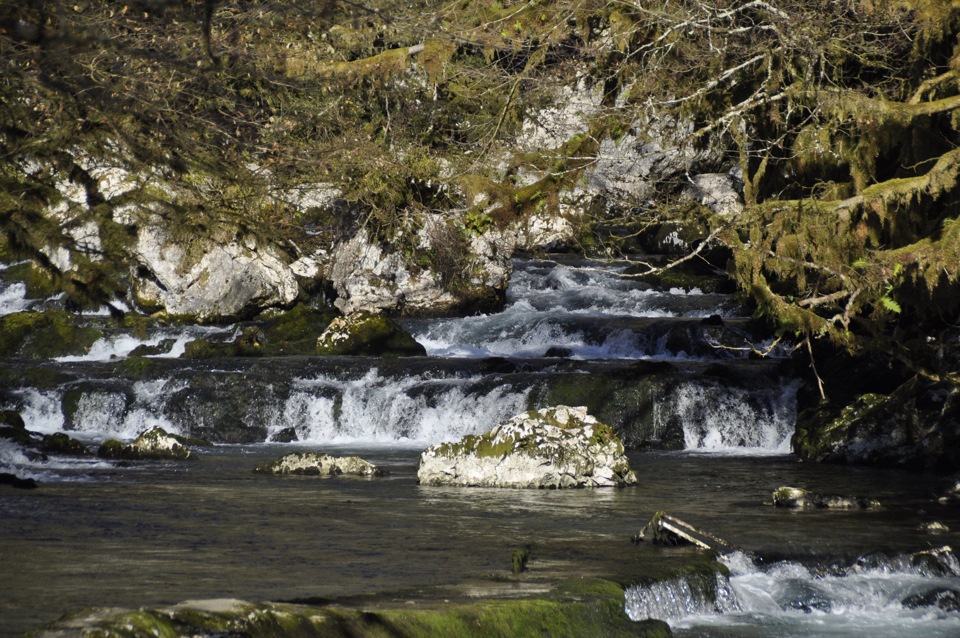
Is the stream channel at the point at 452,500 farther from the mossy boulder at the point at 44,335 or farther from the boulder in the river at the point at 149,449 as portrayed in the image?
the mossy boulder at the point at 44,335

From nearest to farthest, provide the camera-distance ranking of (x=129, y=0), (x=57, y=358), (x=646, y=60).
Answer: (x=129, y=0) < (x=646, y=60) < (x=57, y=358)

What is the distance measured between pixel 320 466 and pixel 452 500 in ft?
9.04

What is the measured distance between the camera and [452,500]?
409 inches

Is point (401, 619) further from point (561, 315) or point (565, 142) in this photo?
point (561, 315)

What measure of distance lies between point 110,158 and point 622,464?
639 cm

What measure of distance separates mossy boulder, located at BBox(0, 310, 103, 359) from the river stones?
1619 centimetres

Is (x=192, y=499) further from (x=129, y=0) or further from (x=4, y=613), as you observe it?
(x=129, y=0)

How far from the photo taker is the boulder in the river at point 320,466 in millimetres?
12586

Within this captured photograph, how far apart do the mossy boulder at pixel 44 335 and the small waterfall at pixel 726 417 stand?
14.8 meters

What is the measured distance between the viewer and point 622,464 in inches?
470

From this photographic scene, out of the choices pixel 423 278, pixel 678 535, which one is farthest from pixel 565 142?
pixel 423 278

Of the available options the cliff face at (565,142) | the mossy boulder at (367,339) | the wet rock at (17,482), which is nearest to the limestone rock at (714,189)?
the mossy boulder at (367,339)

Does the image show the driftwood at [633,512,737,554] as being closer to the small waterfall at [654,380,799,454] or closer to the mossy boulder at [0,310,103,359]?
the small waterfall at [654,380,799,454]

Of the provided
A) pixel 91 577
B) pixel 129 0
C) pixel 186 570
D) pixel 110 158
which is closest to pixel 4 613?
pixel 91 577
